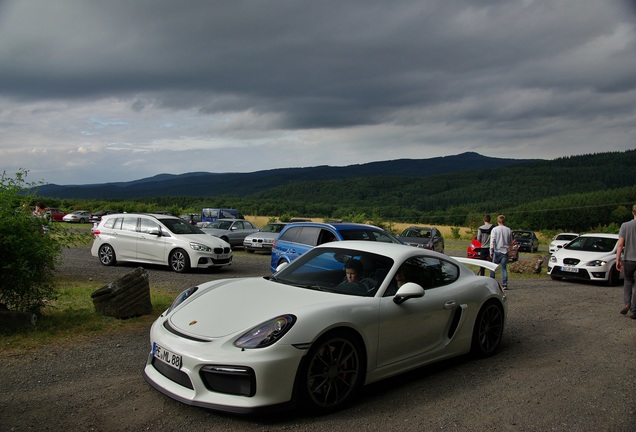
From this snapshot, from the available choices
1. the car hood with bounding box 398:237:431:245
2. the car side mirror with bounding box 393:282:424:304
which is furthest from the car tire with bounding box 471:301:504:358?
the car hood with bounding box 398:237:431:245

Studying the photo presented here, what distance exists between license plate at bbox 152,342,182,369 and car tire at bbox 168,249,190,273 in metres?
9.76

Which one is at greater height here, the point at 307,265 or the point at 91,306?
the point at 307,265

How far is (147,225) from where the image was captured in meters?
14.7

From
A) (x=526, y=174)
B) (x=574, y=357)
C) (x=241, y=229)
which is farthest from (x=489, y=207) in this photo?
(x=574, y=357)

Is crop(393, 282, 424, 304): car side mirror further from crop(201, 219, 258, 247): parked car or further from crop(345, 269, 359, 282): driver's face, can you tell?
crop(201, 219, 258, 247): parked car

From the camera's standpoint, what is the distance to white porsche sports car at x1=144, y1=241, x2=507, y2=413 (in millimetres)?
3920

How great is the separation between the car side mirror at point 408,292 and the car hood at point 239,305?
389mm

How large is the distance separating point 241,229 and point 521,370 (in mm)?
21080

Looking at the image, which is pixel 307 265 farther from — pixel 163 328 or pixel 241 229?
pixel 241 229

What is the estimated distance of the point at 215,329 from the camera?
425 centimetres

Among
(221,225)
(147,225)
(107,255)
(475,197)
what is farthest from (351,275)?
(475,197)

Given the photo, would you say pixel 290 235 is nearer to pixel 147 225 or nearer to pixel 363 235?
pixel 363 235

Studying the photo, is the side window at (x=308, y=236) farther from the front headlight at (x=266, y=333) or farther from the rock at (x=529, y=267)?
the rock at (x=529, y=267)

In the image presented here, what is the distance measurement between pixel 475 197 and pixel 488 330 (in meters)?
147
